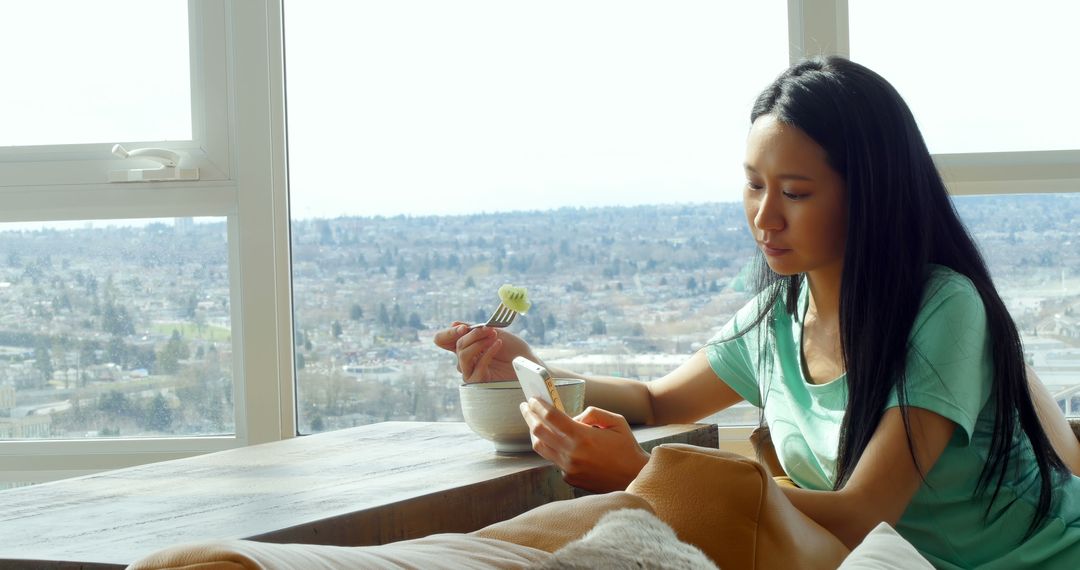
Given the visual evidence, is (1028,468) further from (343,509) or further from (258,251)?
(258,251)

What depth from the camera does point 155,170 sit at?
2684 millimetres

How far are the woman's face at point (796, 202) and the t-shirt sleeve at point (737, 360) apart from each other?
0.34 metres

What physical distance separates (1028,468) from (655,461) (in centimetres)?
73

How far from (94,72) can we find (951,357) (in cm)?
221

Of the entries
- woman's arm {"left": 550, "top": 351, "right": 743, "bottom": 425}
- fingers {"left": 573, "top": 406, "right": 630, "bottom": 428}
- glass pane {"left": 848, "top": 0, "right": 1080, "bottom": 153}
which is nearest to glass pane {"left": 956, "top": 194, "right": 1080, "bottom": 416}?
glass pane {"left": 848, "top": 0, "right": 1080, "bottom": 153}

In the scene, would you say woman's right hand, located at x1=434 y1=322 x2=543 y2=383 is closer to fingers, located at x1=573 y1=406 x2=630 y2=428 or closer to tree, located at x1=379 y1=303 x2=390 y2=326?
fingers, located at x1=573 y1=406 x2=630 y2=428

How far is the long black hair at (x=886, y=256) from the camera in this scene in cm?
145

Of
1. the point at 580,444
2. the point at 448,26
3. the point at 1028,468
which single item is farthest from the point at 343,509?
the point at 448,26

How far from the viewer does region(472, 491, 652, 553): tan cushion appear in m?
0.87

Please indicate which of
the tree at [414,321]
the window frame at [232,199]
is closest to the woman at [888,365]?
the window frame at [232,199]

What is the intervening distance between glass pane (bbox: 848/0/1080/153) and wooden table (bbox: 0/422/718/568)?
4.20 feet

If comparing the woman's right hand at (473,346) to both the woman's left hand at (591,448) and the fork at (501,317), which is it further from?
the woman's left hand at (591,448)

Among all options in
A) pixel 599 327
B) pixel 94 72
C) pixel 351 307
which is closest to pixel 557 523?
pixel 599 327

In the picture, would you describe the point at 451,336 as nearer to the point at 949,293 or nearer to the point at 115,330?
the point at 949,293
